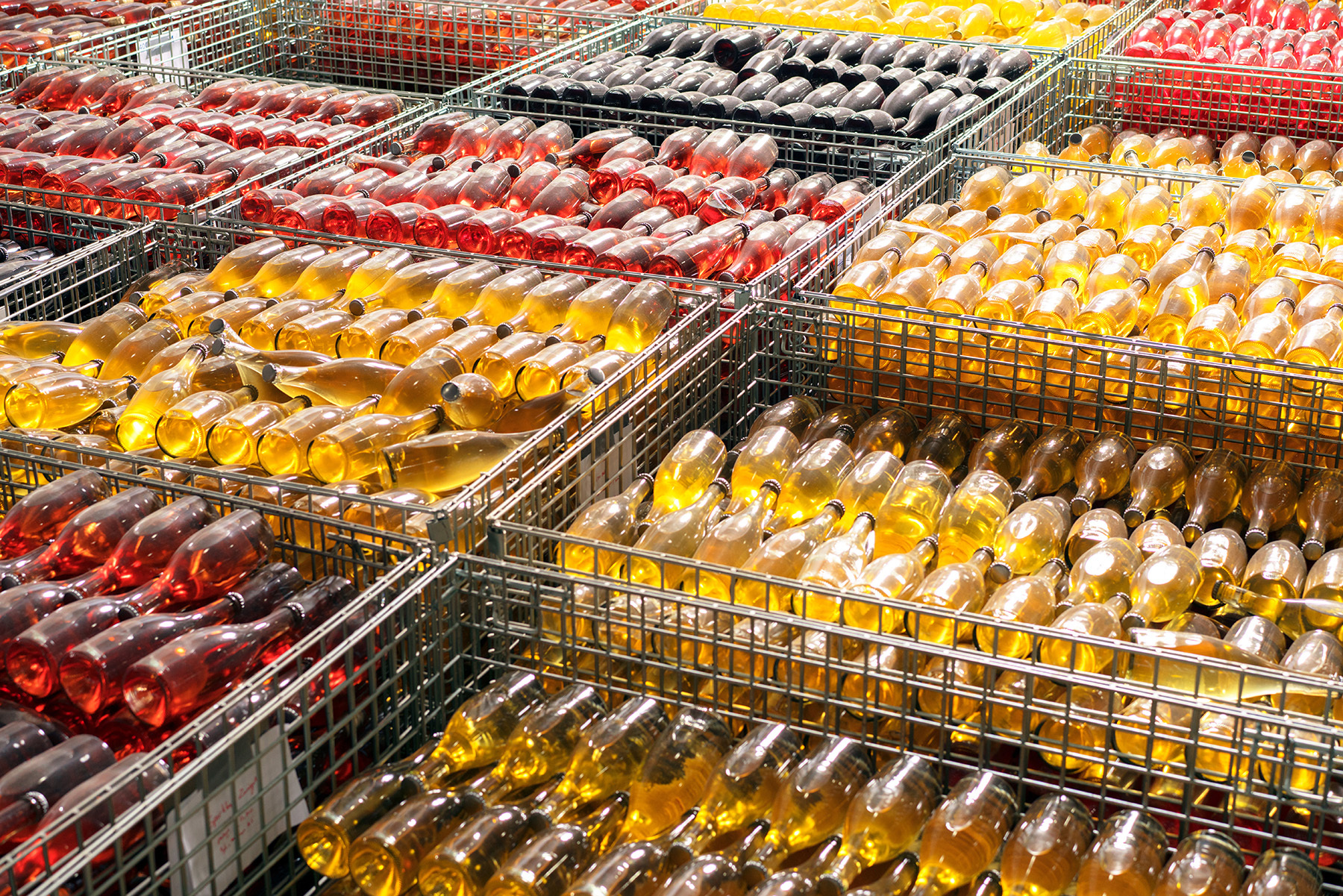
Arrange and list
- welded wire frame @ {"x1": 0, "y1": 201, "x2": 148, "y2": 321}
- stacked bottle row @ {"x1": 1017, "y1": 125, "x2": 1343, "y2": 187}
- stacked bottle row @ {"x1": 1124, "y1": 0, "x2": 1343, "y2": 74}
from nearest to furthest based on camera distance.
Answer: welded wire frame @ {"x1": 0, "y1": 201, "x2": 148, "y2": 321}, stacked bottle row @ {"x1": 1017, "y1": 125, "x2": 1343, "y2": 187}, stacked bottle row @ {"x1": 1124, "y1": 0, "x2": 1343, "y2": 74}

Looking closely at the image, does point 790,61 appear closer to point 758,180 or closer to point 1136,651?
point 758,180

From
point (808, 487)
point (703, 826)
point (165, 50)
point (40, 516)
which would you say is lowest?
point (703, 826)

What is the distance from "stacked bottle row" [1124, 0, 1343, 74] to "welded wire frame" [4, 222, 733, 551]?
2479 mm

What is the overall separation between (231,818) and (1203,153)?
3.40 m

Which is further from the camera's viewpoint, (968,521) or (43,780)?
(968,521)

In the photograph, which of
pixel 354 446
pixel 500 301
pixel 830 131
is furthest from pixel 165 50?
pixel 354 446

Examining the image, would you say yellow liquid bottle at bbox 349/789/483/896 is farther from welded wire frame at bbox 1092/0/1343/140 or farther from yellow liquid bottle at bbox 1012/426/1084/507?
welded wire frame at bbox 1092/0/1343/140

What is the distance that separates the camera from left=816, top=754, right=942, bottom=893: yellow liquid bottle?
5.14 ft

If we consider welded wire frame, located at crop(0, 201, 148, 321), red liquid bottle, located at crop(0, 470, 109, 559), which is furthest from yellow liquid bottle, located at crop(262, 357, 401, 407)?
welded wire frame, located at crop(0, 201, 148, 321)

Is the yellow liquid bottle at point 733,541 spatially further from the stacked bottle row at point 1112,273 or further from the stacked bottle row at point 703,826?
the stacked bottle row at point 1112,273

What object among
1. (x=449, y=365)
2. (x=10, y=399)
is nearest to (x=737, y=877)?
(x=449, y=365)

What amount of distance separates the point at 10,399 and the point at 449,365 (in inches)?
28.5

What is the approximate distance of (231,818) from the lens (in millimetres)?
1529

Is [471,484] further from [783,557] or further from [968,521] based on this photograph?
[968,521]
